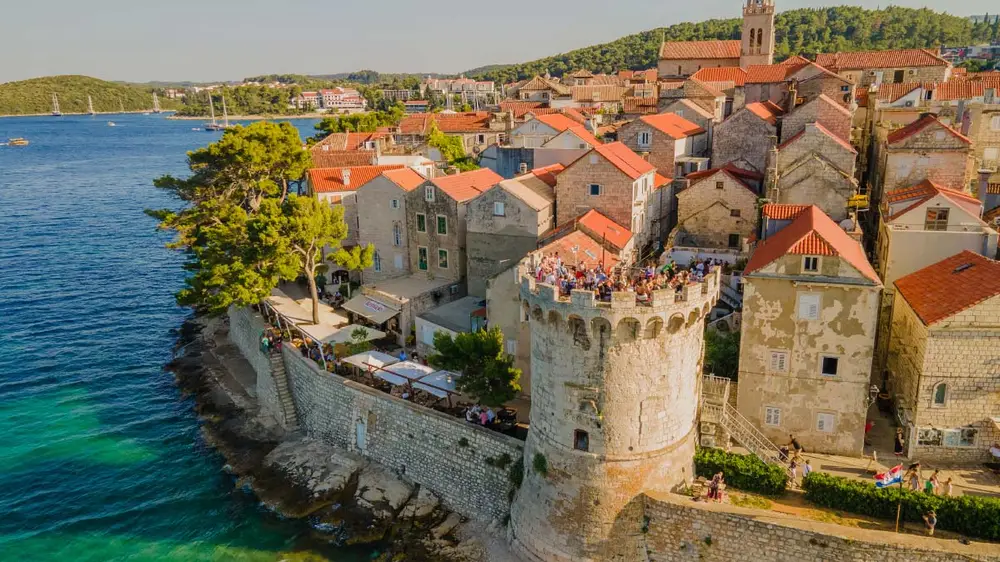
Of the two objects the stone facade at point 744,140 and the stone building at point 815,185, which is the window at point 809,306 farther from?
the stone facade at point 744,140

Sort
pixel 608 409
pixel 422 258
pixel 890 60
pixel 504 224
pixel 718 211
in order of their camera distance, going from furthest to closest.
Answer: pixel 890 60 < pixel 422 258 < pixel 718 211 < pixel 504 224 < pixel 608 409

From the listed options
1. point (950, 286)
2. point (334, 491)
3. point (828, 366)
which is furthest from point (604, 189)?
point (334, 491)

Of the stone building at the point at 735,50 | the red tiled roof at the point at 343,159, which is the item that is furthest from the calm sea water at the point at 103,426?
the stone building at the point at 735,50

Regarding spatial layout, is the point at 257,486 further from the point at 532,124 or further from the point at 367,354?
the point at 532,124

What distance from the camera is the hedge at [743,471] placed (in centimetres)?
2548

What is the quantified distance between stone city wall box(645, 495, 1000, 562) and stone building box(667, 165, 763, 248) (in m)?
21.6

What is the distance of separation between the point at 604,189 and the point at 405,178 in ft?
49.9

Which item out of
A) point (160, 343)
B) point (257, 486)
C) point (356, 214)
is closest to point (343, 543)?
point (257, 486)

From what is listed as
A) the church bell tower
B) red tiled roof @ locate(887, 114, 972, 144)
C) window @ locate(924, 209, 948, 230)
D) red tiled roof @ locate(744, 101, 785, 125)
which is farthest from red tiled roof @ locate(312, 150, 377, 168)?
the church bell tower

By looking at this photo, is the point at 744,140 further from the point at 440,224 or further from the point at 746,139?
the point at 440,224

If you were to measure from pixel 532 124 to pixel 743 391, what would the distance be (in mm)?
38599

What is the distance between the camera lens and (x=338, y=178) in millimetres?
53094

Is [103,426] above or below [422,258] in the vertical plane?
below

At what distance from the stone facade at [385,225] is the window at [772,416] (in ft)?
88.0
